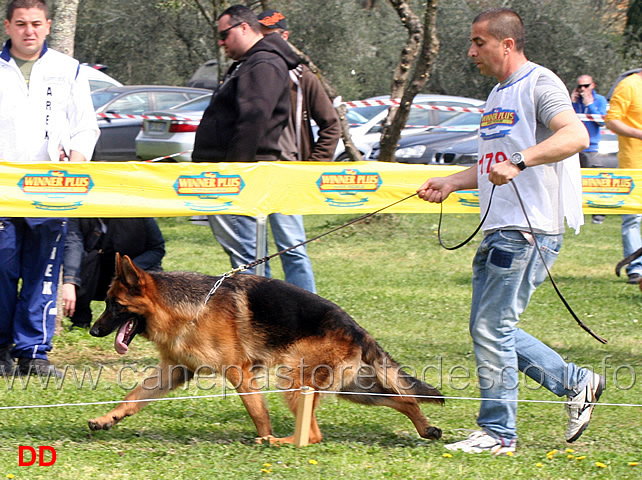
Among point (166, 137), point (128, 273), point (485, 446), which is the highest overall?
point (166, 137)

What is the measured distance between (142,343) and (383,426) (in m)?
2.46

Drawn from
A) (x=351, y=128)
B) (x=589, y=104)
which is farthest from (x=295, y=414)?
(x=351, y=128)

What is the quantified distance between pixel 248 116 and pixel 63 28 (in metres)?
2.15

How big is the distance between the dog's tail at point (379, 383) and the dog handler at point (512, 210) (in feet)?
1.02

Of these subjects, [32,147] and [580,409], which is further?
[32,147]

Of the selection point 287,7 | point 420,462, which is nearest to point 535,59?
point 287,7

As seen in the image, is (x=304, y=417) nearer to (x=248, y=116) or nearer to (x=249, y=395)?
(x=249, y=395)

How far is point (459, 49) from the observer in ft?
89.4

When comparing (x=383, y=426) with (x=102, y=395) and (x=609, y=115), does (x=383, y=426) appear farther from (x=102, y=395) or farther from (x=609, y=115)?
(x=609, y=115)

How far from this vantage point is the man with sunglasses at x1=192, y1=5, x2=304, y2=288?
573cm

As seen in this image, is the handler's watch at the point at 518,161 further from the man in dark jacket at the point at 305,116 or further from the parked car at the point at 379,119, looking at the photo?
the parked car at the point at 379,119

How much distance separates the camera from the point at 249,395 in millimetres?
4305

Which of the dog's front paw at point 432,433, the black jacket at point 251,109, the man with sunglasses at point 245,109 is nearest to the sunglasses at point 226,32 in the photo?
the man with sunglasses at point 245,109

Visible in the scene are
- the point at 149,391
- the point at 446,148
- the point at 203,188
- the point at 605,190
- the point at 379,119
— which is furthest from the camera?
the point at 379,119
